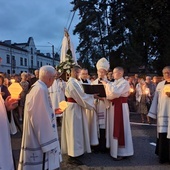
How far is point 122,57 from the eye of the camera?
28703 millimetres

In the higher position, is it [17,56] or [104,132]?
[17,56]

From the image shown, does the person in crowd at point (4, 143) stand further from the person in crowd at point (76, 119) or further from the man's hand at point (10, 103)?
the person in crowd at point (76, 119)

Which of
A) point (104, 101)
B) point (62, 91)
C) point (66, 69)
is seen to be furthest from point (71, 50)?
point (104, 101)

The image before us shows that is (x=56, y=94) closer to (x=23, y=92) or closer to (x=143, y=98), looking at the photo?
(x=23, y=92)

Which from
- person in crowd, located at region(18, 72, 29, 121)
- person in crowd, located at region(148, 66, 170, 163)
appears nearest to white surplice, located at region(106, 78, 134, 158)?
person in crowd, located at region(148, 66, 170, 163)

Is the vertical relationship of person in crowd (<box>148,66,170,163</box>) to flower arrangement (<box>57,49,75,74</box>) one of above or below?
below

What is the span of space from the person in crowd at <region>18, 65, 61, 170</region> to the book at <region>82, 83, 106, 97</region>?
2.14 metres

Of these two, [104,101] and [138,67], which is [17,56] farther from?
[104,101]

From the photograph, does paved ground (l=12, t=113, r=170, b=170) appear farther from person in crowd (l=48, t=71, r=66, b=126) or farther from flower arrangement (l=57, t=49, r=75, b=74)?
flower arrangement (l=57, t=49, r=75, b=74)

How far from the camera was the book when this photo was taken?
239 inches

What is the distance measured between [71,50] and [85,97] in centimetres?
386

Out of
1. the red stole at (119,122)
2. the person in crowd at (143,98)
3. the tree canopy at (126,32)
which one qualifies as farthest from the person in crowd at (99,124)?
the tree canopy at (126,32)

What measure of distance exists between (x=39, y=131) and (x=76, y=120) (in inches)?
90.2

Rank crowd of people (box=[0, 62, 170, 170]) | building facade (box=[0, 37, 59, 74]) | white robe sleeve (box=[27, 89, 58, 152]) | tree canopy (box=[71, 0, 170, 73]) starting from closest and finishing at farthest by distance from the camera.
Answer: white robe sleeve (box=[27, 89, 58, 152])
crowd of people (box=[0, 62, 170, 170])
tree canopy (box=[71, 0, 170, 73])
building facade (box=[0, 37, 59, 74])
